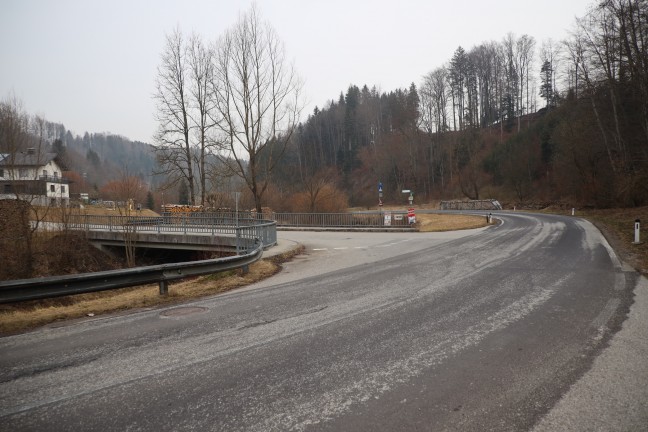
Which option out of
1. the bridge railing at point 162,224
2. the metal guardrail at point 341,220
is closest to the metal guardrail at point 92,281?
the bridge railing at point 162,224

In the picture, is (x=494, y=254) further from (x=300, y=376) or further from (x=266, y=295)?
(x=300, y=376)

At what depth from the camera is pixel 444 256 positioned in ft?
41.8

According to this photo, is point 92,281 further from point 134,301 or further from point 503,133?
point 503,133

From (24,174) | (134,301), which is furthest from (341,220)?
(134,301)

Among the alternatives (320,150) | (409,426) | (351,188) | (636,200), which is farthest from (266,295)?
(320,150)

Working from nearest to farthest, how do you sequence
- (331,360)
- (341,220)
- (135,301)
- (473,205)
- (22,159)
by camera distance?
(331,360) → (135,301) → (22,159) → (341,220) → (473,205)

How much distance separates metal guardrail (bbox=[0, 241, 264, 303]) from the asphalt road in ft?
3.40

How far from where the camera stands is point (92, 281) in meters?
7.27

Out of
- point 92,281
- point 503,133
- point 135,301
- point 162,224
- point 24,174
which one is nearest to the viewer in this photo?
point 92,281

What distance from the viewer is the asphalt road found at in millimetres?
3143

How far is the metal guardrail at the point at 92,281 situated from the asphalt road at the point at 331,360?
104 centimetres

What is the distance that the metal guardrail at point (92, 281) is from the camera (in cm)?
648

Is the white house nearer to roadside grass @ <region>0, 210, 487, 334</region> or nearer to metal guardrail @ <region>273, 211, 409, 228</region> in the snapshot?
roadside grass @ <region>0, 210, 487, 334</region>

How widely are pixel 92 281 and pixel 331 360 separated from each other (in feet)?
17.6
